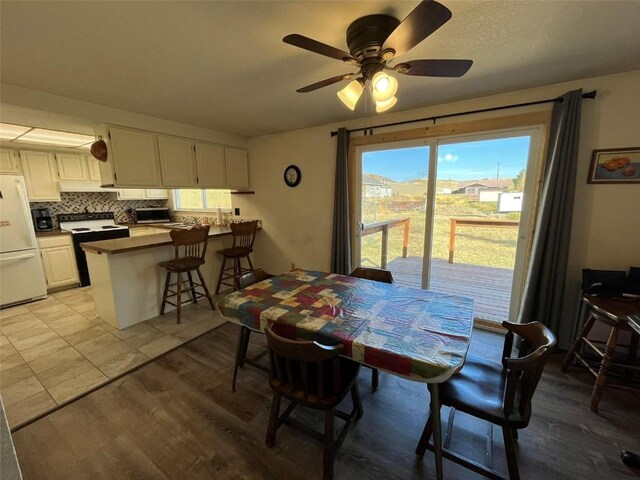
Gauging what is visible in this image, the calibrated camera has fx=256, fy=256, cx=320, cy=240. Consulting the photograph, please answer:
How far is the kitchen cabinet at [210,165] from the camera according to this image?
361 cm

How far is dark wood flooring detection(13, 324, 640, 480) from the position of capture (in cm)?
139

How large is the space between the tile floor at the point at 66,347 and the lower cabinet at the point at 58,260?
44 cm

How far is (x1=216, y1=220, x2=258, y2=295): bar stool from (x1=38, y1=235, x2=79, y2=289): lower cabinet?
2.41 metres

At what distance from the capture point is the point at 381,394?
194 cm

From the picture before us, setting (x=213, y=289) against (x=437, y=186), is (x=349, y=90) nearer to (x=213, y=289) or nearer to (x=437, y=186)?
(x=437, y=186)

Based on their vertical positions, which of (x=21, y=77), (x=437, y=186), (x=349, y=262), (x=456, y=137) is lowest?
(x=349, y=262)

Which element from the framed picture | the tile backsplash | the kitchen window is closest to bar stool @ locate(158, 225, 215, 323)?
the kitchen window

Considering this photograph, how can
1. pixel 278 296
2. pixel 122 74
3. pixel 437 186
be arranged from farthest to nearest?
pixel 437 186
pixel 122 74
pixel 278 296

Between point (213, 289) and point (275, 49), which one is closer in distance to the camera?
point (275, 49)

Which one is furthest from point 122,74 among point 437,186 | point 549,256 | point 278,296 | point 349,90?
point 549,256

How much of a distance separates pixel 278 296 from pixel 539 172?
2.59m

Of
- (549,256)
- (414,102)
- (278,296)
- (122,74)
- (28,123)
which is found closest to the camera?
(278,296)

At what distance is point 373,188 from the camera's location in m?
3.34

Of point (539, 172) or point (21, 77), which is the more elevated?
point (21, 77)
